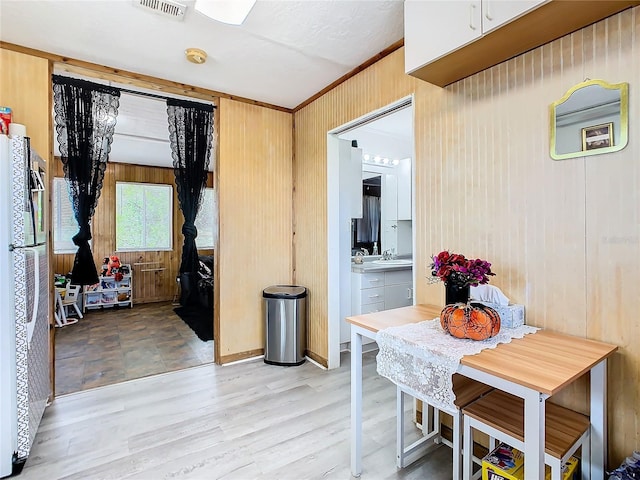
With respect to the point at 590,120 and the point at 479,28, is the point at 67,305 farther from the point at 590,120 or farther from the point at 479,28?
the point at 590,120

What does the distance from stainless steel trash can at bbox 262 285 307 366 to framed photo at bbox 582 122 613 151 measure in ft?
8.16

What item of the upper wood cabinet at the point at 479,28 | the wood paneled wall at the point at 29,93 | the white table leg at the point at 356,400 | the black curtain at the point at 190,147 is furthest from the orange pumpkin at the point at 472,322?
the wood paneled wall at the point at 29,93

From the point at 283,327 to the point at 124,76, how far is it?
2640 mm

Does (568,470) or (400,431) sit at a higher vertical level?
(568,470)

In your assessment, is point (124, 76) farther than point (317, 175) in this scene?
No

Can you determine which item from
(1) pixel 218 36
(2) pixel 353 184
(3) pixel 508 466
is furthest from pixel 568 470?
(1) pixel 218 36

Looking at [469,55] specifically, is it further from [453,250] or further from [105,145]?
[105,145]

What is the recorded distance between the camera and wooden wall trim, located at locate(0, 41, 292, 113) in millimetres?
2416

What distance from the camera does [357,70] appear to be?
8.90ft

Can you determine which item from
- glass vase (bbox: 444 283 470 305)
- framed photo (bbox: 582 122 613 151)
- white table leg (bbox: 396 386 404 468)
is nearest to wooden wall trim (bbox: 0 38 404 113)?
framed photo (bbox: 582 122 613 151)

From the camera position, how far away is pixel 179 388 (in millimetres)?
2762

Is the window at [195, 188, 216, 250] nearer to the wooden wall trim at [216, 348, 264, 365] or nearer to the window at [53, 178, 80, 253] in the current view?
the window at [53, 178, 80, 253]

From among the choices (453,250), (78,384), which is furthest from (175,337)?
(453,250)

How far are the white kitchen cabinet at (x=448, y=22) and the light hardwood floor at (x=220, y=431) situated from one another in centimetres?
225
